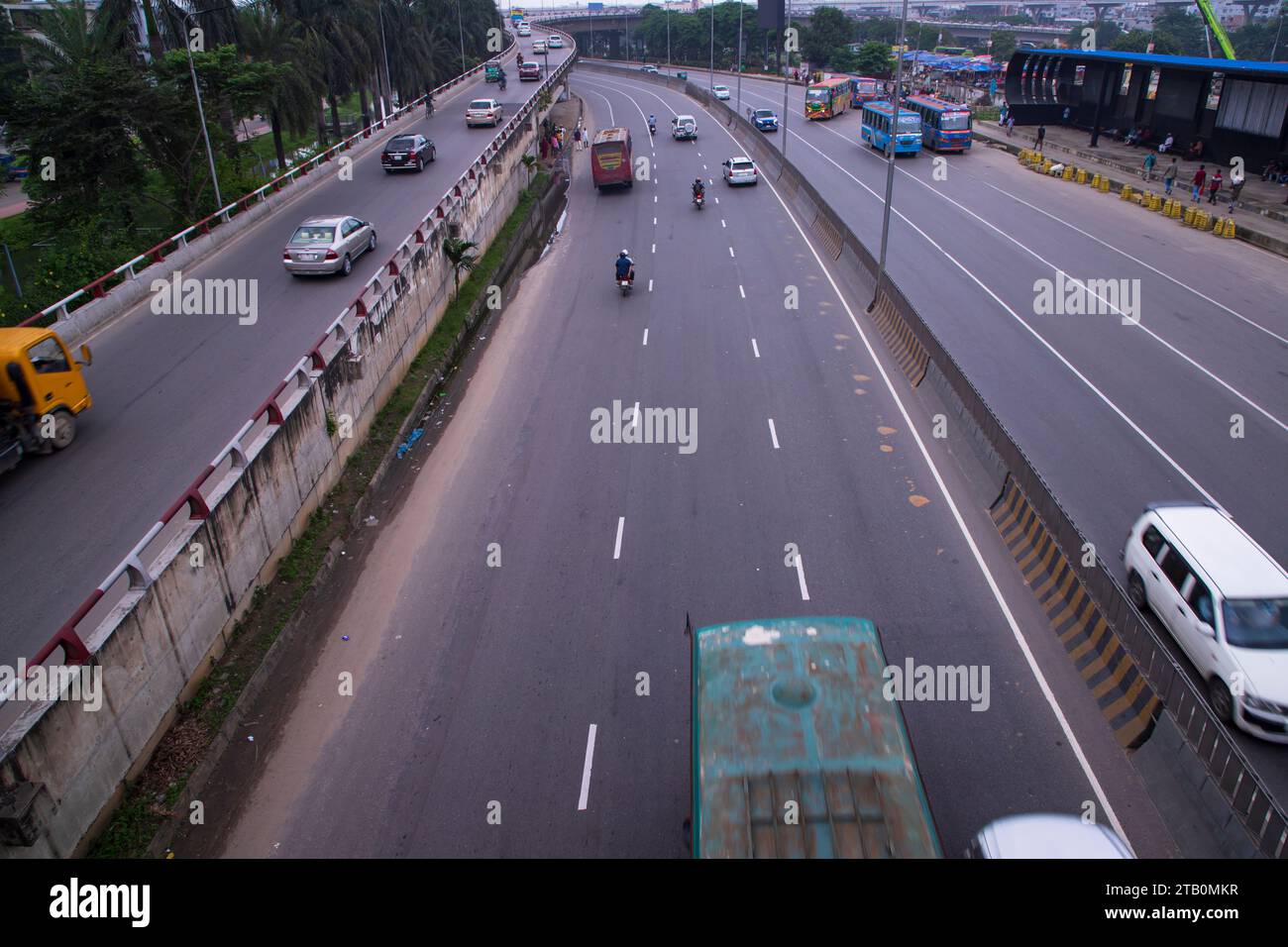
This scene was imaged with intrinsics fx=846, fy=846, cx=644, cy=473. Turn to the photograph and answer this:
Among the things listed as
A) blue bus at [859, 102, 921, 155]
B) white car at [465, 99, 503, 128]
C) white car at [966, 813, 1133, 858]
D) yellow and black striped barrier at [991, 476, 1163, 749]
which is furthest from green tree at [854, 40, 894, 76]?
white car at [966, 813, 1133, 858]

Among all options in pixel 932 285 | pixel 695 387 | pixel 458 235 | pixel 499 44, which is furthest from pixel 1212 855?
pixel 499 44

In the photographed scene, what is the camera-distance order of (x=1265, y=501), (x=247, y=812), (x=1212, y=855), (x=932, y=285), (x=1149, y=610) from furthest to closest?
(x=932, y=285) < (x=1265, y=501) < (x=1149, y=610) < (x=247, y=812) < (x=1212, y=855)

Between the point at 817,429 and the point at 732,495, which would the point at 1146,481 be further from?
the point at 732,495

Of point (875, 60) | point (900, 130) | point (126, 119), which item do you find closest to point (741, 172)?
point (900, 130)

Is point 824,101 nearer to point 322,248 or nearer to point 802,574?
point 322,248

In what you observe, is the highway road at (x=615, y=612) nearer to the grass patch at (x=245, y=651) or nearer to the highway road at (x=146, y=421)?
the grass patch at (x=245, y=651)

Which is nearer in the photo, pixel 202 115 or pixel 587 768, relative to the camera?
pixel 587 768
